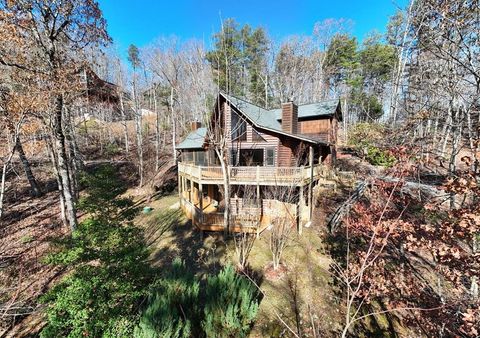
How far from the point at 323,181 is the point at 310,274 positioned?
924 cm

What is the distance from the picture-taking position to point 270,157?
16344mm

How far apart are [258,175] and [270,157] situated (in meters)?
3.51

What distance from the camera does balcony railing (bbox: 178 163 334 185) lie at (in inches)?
511

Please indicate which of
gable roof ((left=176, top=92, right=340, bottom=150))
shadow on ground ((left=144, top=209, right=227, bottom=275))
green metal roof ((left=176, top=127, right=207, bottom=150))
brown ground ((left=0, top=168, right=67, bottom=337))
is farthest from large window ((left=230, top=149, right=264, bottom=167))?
brown ground ((left=0, top=168, right=67, bottom=337))

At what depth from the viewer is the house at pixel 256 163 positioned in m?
13.2

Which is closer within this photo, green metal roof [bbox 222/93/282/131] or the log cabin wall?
green metal roof [bbox 222/93/282/131]

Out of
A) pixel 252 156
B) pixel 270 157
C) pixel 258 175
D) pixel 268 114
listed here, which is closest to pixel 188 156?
pixel 252 156

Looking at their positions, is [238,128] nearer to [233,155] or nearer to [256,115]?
[256,115]

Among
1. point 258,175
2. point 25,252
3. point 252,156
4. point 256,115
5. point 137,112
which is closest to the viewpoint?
point 25,252

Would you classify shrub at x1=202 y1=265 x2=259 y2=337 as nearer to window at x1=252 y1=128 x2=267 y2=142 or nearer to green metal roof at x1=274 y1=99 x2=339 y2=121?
window at x1=252 y1=128 x2=267 y2=142

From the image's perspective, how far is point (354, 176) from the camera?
18.3m

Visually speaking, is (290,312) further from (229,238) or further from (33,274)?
(33,274)

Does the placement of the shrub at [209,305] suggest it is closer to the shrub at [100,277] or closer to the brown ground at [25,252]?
the shrub at [100,277]

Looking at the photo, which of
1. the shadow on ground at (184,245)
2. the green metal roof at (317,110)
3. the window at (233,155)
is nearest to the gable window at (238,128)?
the window at (233,155)
